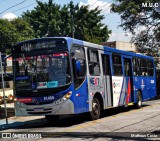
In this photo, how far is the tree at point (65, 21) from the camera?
52250 mm

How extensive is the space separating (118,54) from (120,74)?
3.23 ft

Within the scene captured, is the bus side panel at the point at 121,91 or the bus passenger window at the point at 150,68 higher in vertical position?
the bus passenger window at the point at 150,68

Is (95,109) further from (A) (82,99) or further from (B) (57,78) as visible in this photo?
(B) (57,78)

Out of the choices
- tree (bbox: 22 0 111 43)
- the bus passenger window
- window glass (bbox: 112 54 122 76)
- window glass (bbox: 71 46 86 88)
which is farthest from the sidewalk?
tree (bbox: 22 0 111 43)

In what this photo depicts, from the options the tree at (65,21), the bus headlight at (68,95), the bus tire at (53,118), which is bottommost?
the bus tire at (53,118)

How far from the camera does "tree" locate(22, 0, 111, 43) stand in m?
52.2

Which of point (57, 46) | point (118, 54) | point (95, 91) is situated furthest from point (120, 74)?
point (57, 46)

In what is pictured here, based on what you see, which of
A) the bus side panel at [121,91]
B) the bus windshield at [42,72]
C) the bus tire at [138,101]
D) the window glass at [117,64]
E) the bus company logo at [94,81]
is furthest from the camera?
the bus tire at [138,101]

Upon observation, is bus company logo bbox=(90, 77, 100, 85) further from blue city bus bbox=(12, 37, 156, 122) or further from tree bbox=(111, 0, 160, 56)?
tree bbox=(111, 0, 160, 56)

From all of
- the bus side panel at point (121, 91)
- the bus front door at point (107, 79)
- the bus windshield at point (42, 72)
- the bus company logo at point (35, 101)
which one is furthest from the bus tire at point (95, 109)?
the bus company logo at point (35, 101)

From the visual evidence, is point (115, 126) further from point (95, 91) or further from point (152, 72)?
point (152, 72)

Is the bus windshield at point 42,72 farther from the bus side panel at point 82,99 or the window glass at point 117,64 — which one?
the window glass at point 117,64

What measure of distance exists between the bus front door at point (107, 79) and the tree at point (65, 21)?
116 feet

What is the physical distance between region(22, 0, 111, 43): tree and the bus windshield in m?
38.2
